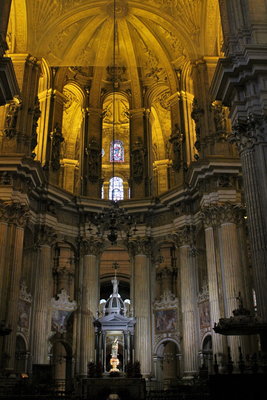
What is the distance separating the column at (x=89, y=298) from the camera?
24656 mm

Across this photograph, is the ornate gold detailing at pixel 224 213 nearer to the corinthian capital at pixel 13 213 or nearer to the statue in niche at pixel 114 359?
the statue in niche at pixel 114 359

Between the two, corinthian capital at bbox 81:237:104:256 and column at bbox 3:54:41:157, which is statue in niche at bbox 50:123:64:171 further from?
corinthian capital at bbox 81:237:104:256

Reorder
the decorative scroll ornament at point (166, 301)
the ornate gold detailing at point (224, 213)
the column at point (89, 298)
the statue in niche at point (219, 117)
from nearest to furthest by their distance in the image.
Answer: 1. the ornate gold detailing at point (224, 213)
2. the statue in niche at point (219, 117)
3. the column at point (89, 298)
4. the decorative scroll ornament at point (166, 301)

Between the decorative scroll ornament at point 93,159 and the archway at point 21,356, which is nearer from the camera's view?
the archway at point 21,356

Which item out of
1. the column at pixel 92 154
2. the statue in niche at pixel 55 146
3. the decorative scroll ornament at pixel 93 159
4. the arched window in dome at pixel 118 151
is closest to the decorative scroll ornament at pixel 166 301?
the column at pixel 92 154

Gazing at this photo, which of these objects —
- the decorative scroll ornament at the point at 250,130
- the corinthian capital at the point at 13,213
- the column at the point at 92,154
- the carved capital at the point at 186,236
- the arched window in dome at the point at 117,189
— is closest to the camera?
the decorative scroll ornament at the point at 250,130

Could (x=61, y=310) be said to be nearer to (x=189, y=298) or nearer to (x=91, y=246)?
(x=91, y=246)

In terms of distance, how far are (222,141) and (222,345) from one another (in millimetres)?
9446

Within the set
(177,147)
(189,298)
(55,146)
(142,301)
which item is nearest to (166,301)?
(142,301)

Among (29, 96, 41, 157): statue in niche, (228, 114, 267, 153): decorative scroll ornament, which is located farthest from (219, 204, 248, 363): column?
(29, 96, 41, 157): statue in niche

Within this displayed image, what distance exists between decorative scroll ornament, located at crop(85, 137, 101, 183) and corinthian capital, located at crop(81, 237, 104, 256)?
3.70m

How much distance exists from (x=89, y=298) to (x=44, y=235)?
4.13m

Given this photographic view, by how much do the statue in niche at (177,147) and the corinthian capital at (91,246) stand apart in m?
6.02

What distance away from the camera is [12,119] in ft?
77.2
